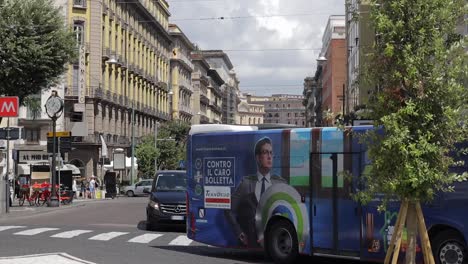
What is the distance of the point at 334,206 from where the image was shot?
13117mm

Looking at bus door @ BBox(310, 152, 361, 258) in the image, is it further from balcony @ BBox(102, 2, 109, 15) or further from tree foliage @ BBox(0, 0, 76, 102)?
balcony @ BBox(102, 2, 109, 15)

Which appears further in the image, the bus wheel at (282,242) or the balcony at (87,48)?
the balcony at (87,48)

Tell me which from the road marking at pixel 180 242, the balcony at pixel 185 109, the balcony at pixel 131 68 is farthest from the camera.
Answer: the balcony at pixel 185 109

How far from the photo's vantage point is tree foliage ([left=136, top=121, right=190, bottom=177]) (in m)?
77.8

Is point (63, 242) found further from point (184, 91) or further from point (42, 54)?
point (184, 91)

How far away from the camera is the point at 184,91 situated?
119 metres

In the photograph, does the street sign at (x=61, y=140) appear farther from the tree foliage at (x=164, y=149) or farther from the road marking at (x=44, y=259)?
the tree foliage at (x=164, y=149)

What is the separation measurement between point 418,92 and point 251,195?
21.4 feet

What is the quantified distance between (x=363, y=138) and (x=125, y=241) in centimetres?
978

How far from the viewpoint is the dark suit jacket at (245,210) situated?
1466cm

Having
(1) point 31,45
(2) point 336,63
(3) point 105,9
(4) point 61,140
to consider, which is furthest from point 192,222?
(2) point 336,63

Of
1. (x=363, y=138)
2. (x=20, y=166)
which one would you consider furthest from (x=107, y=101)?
(x=363, y=138)

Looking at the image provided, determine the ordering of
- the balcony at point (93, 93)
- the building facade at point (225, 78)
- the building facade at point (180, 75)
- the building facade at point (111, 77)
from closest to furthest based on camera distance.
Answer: the building facade at point (111, 77)
the balcony at point (93, 93)
the building facade at point (180, 75)
the building facade at point (225, 78)

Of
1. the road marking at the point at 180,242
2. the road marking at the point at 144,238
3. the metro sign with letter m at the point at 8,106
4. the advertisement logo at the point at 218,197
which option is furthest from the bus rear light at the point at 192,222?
the metro sign with letter m at the point at 8,106
